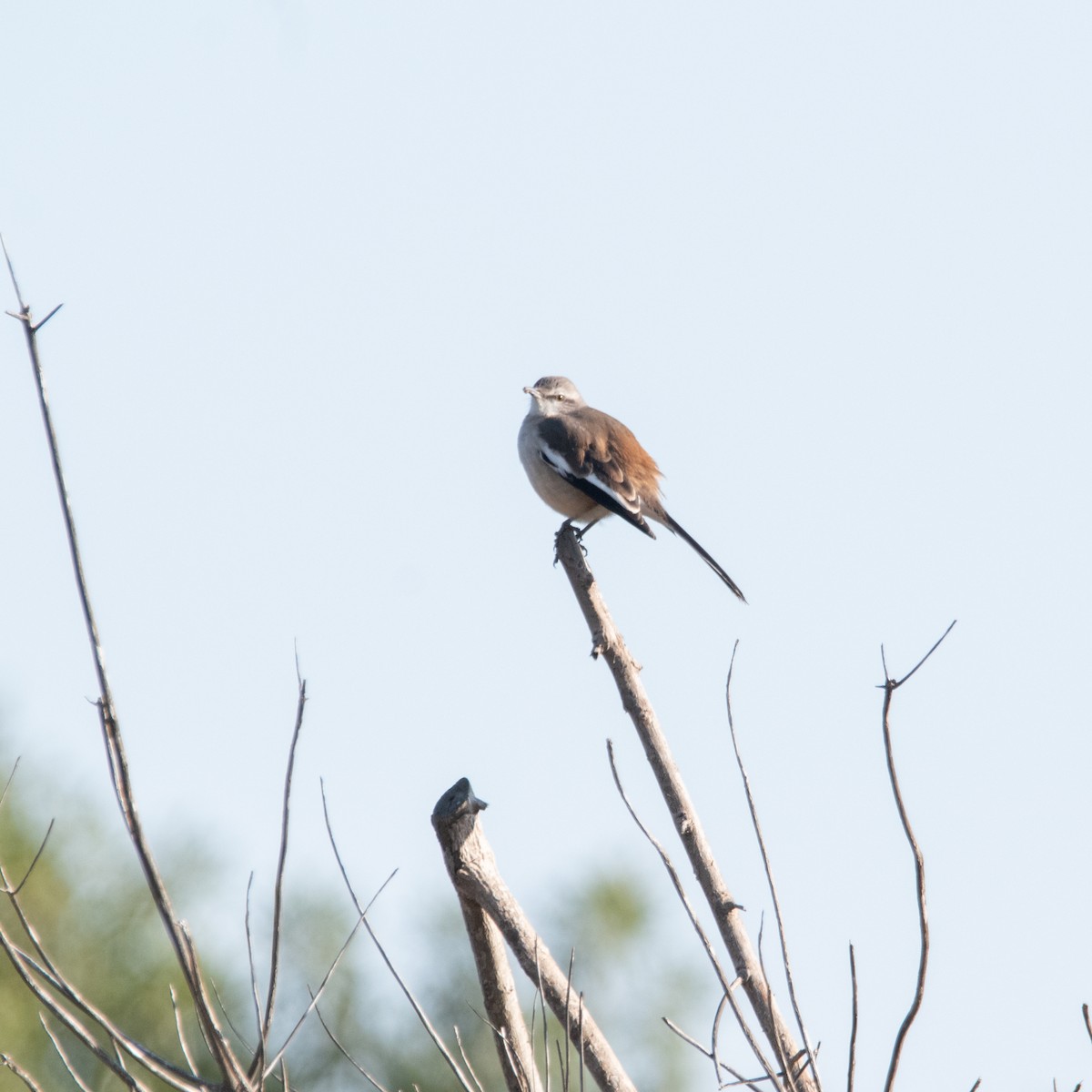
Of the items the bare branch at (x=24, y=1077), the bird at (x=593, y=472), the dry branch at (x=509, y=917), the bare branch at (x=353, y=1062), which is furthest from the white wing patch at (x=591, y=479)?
the bare branch at (x=24, y=1077)

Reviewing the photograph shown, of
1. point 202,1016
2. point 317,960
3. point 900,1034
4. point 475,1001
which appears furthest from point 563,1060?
point 317,960

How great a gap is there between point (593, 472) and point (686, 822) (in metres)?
4.39

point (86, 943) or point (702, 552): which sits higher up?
point (702, 552)

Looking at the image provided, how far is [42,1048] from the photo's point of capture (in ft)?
55.6

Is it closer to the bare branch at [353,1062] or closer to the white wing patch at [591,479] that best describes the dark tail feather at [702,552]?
the white wing patch at [591,479]

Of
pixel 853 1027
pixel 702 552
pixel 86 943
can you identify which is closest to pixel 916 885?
pixel 853 1027

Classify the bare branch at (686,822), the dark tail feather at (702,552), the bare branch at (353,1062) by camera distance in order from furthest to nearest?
the dark tail feather at (702,552)
the bare branch at (686,822)
the bare branch at (353,1062)

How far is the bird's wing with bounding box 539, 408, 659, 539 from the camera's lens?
777 cm

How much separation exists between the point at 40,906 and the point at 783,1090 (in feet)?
53.7

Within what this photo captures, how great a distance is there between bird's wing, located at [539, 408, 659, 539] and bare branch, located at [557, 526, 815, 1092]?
3.07 metres

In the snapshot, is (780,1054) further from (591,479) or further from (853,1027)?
(591,479)

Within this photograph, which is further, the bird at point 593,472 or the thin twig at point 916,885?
the bird at point 593,472

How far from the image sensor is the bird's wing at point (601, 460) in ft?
25.5

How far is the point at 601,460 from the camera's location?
26.3ft
